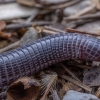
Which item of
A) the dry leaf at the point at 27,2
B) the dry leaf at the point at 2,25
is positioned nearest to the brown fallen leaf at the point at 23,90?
the dry leaf at the point at 2,25

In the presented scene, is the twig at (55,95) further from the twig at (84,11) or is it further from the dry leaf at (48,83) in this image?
the twig at (84,11)

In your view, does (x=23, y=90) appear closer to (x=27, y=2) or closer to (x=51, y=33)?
(x=51, y=33)

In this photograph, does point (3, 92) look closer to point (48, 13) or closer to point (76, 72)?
point (76, 72)

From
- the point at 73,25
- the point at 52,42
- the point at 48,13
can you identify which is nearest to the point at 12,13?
the point at 48,13

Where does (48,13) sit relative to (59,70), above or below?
above

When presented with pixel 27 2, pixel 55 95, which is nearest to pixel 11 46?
pixel 27 2
